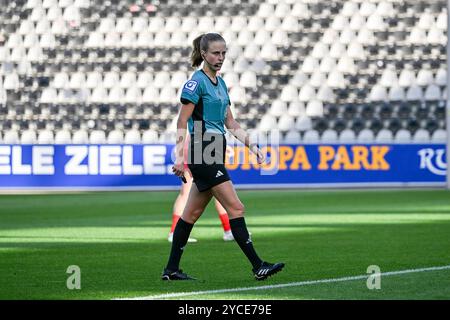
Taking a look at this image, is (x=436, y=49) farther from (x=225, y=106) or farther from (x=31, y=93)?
(x=225, y=106)

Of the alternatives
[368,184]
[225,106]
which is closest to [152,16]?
[368,184]

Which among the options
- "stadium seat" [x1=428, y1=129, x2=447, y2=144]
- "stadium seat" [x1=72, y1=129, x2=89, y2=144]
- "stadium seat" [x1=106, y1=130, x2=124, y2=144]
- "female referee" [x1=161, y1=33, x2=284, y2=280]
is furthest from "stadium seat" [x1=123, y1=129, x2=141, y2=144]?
"female referee" [x1=161, y1=33, x2=284, y2=280]

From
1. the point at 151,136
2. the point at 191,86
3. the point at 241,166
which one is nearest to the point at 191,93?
the point at 191,86

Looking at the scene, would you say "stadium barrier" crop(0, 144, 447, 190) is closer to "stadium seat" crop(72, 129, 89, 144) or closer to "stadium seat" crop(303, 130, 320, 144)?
"stadium seat" crop(303, 130, 320, 144)

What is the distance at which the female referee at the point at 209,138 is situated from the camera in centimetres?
848

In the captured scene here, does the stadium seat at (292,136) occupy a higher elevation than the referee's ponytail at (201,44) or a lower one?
lower

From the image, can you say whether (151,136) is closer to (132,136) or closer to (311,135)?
(132,136)

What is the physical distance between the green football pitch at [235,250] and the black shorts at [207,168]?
805mm

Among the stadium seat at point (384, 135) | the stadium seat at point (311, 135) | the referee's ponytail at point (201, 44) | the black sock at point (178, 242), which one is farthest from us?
the stadium seat at point (311, 135)

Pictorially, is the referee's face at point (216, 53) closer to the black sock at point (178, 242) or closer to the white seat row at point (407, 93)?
the black sock at point (178, 242)

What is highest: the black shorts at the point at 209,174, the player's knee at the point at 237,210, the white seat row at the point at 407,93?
the white seat row at the point at 407,93

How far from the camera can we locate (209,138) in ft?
28.1

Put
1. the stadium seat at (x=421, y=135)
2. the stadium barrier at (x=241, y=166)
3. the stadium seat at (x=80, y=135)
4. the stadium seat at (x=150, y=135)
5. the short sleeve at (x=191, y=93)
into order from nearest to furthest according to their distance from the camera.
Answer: the short sleeve at (x=191, y=93)
the stadium barrier at (x=241, y=166)
the stadium seat at (x=421, y=135)
the stadium seat at (x=150, y=135)
the stadium seat at (x=80, y=135)

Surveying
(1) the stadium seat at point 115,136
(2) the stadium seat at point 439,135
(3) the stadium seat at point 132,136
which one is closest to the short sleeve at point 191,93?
(2) the stadium seat at point 439,135
